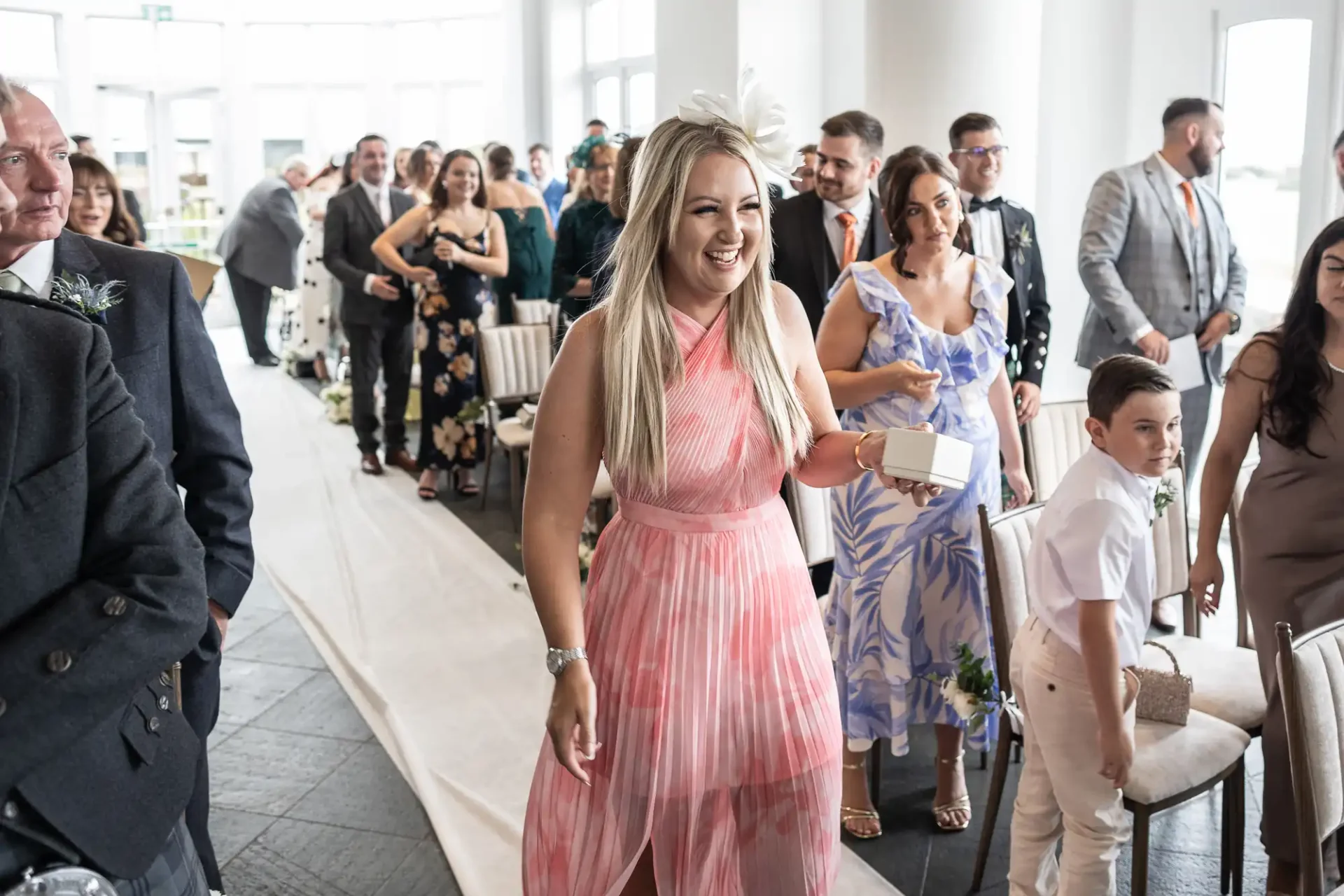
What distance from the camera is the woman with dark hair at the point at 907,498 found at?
3.11 meters

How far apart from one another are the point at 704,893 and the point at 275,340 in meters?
12.5

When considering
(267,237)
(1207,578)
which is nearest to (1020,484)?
(1207,578)

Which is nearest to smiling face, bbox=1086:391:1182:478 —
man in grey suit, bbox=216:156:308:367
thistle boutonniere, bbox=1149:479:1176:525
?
thistle boutonniere, bbox=1149:479:1176:525

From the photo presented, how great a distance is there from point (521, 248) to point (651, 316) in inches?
229

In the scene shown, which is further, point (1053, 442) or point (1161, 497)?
point (1053, 442)

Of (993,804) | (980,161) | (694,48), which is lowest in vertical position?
(993,804)

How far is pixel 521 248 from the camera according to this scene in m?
7.56

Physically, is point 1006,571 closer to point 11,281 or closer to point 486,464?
point 11,281

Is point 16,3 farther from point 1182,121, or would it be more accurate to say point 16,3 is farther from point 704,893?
point 704,893

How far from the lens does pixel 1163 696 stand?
2.69 m

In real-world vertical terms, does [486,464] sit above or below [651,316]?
below

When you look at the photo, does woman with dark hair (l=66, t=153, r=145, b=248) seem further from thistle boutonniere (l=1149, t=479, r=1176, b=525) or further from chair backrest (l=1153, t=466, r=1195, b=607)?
chair backrest (l=1153, t=466, r=1195, b=607)

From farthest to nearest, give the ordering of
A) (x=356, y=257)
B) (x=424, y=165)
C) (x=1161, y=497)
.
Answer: (x=424, y=165), (x=356, y=257), (x=1161, y=497)

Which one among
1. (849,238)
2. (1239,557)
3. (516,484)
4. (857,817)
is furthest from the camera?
(516,484)
